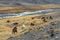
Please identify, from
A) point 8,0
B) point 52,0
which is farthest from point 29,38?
point 52,0

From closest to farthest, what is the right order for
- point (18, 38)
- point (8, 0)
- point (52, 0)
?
1. point (18, 38)
2. point (8, 0)
3. point (52, 0)

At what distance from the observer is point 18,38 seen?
24.6 meters

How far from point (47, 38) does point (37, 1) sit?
7959 cm

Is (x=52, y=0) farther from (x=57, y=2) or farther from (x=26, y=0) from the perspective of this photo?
(x=26, y=0)

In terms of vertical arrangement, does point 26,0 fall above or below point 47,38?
below

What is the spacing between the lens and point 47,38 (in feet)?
77.9

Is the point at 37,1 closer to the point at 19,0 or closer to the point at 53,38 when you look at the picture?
the point at 19,0

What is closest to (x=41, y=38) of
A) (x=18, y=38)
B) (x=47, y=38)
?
(x=47, y=38)

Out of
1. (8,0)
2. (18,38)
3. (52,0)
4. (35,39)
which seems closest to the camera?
(35,39)

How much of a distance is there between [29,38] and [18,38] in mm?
1355

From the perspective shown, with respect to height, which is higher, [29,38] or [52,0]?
[29,38]

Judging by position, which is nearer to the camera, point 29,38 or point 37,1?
point 29,38

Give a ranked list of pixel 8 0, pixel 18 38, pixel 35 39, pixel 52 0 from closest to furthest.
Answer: pixel 35 39
pixel 18 38
pixel 8 0
pixel 52 0

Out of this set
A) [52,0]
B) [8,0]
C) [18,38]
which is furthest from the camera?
[52,0]
